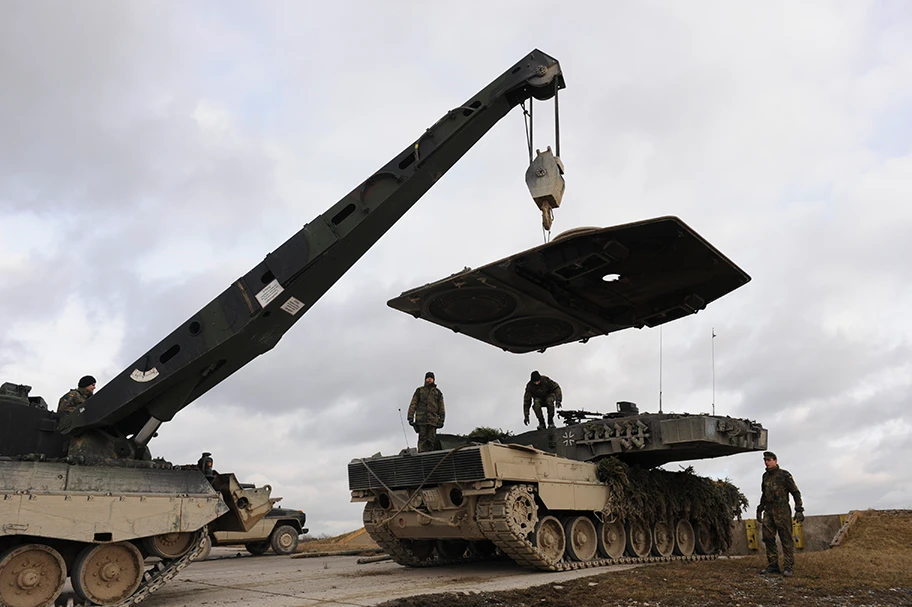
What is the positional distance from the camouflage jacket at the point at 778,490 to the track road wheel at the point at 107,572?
791 centimetres

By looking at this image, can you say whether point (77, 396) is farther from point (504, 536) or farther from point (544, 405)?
point (544, 405)

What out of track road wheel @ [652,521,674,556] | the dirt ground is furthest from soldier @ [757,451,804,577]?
track road wheel @ [652,521,674,556]

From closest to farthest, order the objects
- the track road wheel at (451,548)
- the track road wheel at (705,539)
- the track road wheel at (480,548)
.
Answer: the track road wheel at (451,548), the track road wheel at (480,548), the track road wheel at (705,539)

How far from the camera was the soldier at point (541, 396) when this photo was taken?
46.4 ft

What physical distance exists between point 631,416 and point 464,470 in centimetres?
416

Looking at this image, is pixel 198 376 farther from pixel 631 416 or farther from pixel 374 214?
pixel 631 416

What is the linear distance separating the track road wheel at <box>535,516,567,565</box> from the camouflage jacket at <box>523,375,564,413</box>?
3694mm

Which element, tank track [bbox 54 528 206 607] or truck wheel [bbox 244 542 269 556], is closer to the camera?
tank track [bbox 54 528 206 607]

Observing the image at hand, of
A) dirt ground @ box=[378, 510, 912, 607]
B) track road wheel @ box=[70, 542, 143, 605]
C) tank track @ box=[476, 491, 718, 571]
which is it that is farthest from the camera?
tank track @ box=[476, 491, 718, 571]

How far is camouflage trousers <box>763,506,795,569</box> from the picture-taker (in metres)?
9.51

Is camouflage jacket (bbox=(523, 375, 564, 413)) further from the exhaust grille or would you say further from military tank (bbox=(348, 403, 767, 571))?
the exhaust grille

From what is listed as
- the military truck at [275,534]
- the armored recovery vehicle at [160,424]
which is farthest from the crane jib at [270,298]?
the military truck at [275,534]

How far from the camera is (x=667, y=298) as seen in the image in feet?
45.5

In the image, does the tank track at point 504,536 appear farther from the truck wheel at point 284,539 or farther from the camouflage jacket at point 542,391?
the truck wheel at point 284,539
